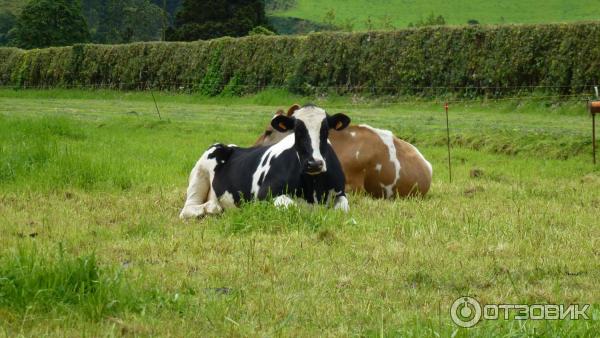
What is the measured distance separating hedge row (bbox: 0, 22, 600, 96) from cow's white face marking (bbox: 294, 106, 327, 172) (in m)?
19.4

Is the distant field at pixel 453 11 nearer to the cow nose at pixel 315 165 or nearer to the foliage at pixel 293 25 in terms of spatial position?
the foliage at pixel 293 25

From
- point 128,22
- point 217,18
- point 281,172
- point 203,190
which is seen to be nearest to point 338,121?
point 281,172

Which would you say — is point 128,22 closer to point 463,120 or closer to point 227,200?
point 463,120

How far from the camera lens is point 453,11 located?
84.2 meters

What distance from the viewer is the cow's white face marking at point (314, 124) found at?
921 cm

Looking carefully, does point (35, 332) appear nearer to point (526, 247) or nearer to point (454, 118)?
point (526, 247)

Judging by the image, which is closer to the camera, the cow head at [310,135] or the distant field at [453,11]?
the cow head at [310,135]

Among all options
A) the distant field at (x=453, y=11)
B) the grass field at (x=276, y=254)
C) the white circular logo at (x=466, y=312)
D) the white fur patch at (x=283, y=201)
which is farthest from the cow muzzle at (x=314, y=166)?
the distant field at (x=453, y=11)

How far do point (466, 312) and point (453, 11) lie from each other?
270ft

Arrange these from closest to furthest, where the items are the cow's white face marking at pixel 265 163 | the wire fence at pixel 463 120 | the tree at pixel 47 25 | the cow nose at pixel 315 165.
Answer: the cow nose at pixel 315 165 → the cow's white face marking at pixel 265 163 → the wire fence at pixel 463 120 → the tree at pixel 47 25

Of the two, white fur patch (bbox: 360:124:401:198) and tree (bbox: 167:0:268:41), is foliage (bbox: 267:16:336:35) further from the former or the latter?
white fur patch (bbox: 360:124:401:198)

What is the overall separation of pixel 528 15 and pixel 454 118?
192ft

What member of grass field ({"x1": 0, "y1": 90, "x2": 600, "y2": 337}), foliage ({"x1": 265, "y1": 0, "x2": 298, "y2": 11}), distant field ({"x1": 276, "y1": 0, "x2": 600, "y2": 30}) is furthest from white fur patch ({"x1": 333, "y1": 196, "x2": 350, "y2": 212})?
foliage ({"x1": 265, "y1": 0, "x2": 298, "y2": 11})

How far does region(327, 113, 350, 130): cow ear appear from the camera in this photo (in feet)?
33.0
